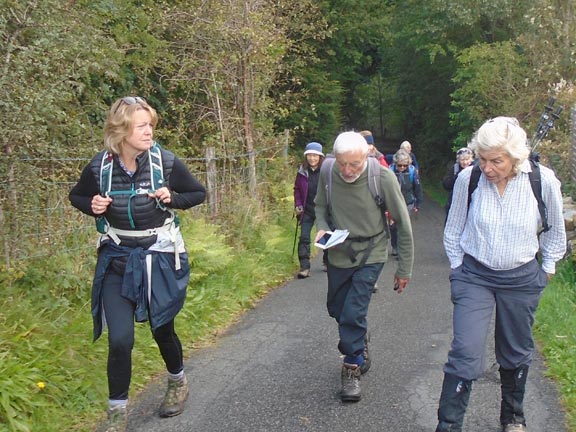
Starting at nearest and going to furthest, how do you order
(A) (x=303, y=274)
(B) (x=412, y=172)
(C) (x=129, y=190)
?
(C) (x=129, y=190)
(A) (x=303, y=274)
(B) (x=412, y=172)

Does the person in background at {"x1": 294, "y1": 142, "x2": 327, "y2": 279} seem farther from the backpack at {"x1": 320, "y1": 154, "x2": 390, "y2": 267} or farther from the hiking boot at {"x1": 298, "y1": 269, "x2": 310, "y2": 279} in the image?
the backpack at {"x1": 320, "y1": 154, "x2": 390, "y2": 267}

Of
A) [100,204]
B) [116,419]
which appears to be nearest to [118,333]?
[116,419]

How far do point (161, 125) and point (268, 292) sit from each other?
253 inches

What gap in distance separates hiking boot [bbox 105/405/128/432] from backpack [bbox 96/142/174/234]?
1054mm

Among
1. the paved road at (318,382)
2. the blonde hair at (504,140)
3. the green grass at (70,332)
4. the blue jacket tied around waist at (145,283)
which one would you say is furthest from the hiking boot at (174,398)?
the blonde hair at (504,140)

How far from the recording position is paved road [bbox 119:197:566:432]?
446cm

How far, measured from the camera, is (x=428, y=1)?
23.8 metres

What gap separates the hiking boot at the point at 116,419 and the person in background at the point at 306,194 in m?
5.59

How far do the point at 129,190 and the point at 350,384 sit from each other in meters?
2.10

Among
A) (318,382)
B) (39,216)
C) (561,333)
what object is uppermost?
(39,216)

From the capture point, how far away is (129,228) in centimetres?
404

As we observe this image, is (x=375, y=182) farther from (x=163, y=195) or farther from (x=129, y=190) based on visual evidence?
(x=129, y=190)

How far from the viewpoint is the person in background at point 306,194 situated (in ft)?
30.6

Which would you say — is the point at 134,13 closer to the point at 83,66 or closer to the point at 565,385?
the point at 83,66
